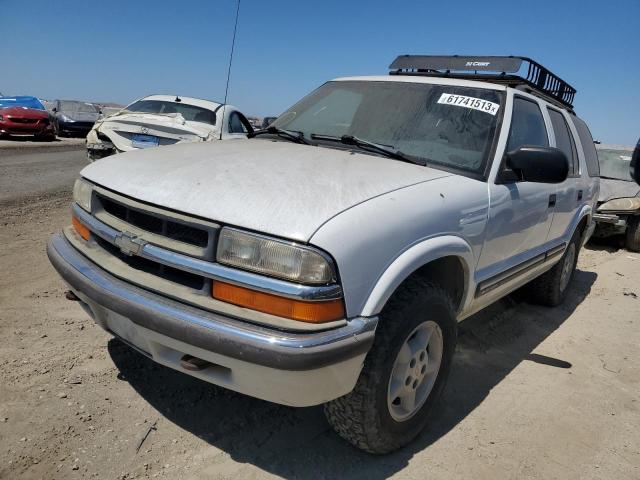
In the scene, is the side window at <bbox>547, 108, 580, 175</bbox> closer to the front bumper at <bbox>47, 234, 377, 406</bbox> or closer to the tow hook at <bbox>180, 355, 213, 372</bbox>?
the front bumper at <bbox>47, 234, 377, 406</bbox>

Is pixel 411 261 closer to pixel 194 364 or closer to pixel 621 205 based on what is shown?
pixel 194 364

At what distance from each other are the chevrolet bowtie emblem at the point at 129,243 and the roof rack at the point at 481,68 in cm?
278

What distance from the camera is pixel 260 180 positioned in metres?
2.24

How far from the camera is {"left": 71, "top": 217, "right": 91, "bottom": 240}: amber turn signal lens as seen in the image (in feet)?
8.53

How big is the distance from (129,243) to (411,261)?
3.95ft

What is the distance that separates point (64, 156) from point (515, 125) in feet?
40.0

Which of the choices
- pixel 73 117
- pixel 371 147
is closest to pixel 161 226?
pixel 371 147

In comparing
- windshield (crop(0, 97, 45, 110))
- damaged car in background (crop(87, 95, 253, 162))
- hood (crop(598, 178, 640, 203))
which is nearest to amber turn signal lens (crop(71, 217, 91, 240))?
damaged car in background (crop(87, 95, 253, 162))

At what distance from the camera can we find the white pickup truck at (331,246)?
1.90 meters

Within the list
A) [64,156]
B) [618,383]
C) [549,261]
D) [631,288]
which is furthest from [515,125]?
[64,156]

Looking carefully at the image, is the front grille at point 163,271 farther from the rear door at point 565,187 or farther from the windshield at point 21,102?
the windshield at point 21,102

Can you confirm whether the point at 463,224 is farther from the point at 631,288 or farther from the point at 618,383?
the point at 631,288

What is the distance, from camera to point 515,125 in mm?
3260

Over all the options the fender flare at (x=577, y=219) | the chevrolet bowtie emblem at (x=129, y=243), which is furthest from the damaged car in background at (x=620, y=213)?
the chevrolet bowtie emblem at (x=129, y=243)
